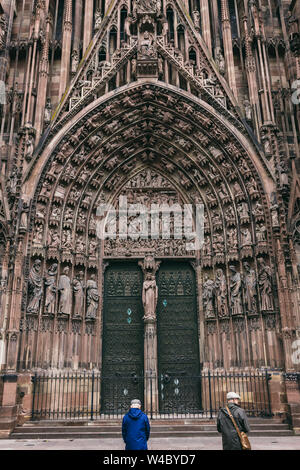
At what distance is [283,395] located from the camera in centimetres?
989

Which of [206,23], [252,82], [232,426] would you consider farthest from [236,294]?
[206,23]

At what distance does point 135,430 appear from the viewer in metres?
4.35

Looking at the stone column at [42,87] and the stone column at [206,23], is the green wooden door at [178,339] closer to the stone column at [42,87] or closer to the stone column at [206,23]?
the stone column at [42,87]

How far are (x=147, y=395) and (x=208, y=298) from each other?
3.21m

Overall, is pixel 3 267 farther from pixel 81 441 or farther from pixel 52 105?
pixel 52 105

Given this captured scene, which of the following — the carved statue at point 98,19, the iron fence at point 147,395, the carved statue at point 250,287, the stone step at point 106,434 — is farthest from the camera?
the carved statue at point 98,19

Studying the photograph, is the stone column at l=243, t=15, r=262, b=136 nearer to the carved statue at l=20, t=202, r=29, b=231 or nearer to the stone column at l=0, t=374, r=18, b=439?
the carved statue at l=20, t=202, r=29, b=231

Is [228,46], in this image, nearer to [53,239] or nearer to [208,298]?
[208,298]

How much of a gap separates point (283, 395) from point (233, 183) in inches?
238

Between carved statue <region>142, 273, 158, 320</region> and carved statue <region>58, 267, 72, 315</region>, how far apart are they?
7.37 ft

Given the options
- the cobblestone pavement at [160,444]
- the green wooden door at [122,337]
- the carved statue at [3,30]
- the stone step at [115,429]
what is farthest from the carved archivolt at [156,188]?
the carved statue at [3,30]

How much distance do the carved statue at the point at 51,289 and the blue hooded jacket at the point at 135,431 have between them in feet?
23.1

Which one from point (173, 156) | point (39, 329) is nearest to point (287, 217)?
point (173, 156)

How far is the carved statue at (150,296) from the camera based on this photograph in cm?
1209
